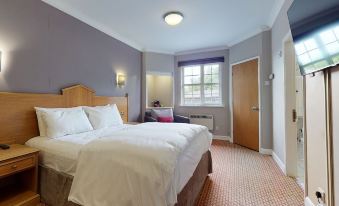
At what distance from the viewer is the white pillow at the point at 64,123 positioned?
2109 mm

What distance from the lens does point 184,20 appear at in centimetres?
325

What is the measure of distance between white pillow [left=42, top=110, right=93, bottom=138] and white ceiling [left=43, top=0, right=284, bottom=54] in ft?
5.30

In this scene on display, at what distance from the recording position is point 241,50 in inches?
167

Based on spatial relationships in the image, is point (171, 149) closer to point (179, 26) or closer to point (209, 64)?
point (179, 26)

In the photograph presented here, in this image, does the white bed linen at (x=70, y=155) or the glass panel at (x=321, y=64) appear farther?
the white bed linen at (x=70, y=155)

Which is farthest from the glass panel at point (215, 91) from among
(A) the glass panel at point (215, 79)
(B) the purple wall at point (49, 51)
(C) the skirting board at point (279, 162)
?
(B) the purple wall at point (49, 51)

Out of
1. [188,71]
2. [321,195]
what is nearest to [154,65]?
[188,71]

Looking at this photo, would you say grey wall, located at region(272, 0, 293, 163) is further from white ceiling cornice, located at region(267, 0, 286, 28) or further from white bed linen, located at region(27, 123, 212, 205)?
white bed linen, located at region(27, 123, 212, 205)

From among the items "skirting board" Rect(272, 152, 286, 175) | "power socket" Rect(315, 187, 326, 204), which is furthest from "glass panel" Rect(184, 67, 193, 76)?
"power socket" Rect(315, 187, 326, 204)

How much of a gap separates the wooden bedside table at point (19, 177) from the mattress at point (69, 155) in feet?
0.36

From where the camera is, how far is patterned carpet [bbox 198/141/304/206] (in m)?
1.92

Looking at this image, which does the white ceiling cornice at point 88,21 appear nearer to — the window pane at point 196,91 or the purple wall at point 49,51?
the purple wall at point 49,51

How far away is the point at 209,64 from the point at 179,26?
186cm

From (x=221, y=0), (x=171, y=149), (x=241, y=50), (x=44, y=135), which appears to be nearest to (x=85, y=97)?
(x=44, y=135)
